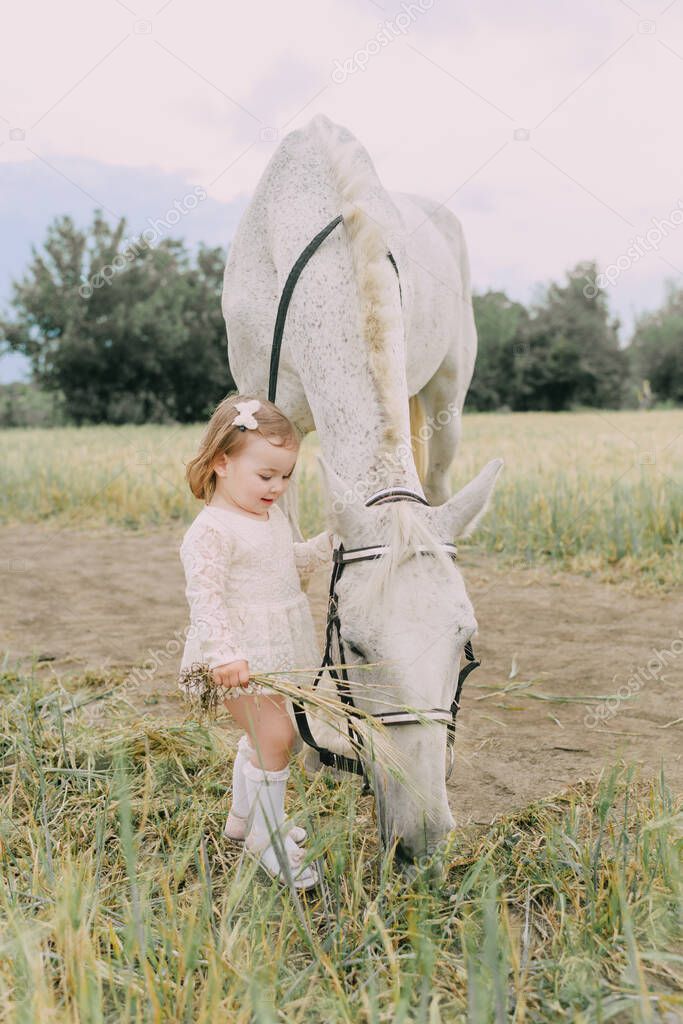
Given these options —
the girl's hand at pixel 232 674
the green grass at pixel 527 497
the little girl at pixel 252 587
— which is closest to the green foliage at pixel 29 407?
the green grass at pixel 527 497

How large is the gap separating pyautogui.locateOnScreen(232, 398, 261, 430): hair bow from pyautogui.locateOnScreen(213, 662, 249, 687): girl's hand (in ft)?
2.23

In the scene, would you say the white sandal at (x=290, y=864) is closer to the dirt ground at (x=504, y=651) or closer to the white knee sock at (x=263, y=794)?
the white knee sock at (x=263, y=794)

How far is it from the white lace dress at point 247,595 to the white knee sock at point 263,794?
255mm

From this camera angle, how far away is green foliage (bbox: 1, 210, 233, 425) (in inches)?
1152

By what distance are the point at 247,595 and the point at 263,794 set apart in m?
0.57

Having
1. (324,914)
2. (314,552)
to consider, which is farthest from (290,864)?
(314,552)

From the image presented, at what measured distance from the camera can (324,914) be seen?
6.74ft

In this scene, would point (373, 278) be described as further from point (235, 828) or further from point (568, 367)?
point (568, 367)

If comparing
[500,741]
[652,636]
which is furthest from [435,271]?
[500,741]

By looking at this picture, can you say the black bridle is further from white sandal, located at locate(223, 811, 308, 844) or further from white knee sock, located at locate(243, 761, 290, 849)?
white sandal, located at locate(223, 811, 308, 844)

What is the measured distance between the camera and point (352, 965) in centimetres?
192

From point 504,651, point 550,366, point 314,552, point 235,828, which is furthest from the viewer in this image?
point 550,366

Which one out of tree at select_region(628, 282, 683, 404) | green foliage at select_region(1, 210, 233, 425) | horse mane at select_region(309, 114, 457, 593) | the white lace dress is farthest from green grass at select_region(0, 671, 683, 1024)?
tree at select_region(628, 282, 683, 404)

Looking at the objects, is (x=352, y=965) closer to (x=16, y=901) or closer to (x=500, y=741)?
(x=16, y=901)
